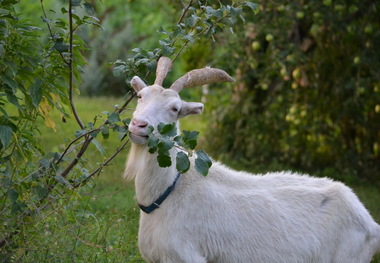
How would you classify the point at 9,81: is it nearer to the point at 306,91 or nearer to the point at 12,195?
the point at 12,195

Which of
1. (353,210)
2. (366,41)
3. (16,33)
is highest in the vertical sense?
(16,33)

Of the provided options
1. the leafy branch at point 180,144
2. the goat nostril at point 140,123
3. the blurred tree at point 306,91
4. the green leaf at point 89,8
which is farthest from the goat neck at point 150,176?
the blurred tree at point 306,91

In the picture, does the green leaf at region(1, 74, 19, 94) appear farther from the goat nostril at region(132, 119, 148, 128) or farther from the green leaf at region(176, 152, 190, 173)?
the green leaf at region(176, 152, 190, 173)

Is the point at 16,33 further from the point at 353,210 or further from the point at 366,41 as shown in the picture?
the point at 366,41

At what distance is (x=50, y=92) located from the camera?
498cm

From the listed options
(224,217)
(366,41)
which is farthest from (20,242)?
(366,41)

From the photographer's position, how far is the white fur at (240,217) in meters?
4.40

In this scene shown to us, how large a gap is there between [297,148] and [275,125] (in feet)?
1.63

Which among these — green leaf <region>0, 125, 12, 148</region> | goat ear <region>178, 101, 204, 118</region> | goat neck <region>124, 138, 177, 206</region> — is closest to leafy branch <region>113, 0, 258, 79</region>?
goat ear <region>178, 101, 204, 118</region>

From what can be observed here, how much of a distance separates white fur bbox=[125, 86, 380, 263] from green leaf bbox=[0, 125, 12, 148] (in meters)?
0.78

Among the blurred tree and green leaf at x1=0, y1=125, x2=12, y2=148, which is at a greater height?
green leaf at x1=0, y1=125, x2=12, y2=148

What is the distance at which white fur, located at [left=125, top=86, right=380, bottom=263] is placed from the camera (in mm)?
4402

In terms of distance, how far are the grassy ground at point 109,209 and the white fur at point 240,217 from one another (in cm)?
45

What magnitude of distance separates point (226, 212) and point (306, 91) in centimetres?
559
